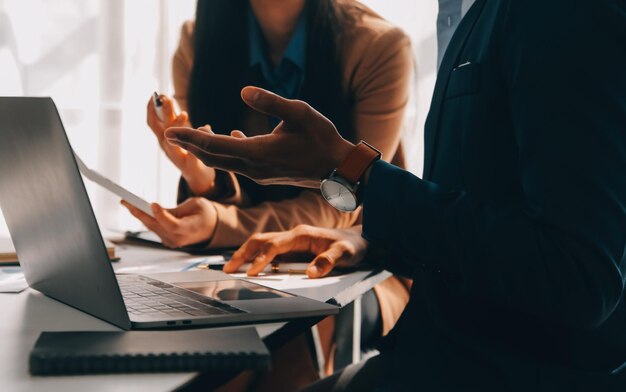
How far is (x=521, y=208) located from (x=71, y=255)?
1.41 ft

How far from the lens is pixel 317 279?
981mm

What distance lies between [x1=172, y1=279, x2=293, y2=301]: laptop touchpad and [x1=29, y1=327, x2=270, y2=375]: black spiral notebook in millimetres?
206

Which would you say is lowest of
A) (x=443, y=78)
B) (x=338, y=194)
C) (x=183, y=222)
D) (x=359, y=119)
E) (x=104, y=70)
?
(x=104, y=70)

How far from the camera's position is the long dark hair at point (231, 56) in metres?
1.64

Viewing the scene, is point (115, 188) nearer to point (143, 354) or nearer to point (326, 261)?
point (326, 261)

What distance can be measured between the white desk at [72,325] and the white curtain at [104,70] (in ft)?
5.33

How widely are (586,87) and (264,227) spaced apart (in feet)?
2.66

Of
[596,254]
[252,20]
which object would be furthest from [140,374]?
[252,20]

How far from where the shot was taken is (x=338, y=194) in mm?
773

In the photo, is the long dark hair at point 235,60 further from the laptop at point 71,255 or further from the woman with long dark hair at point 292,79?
the laptop at point 71,255

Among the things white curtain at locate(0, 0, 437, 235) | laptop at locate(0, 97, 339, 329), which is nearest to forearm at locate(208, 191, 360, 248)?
laptop at locate(0, 97, 339, 329)

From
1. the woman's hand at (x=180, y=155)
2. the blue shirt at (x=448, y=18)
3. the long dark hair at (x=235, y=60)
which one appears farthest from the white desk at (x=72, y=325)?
the blue shirt at (x=448, y=18)

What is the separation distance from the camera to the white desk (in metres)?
0.48

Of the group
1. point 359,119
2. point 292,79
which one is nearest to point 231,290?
point 359,119
